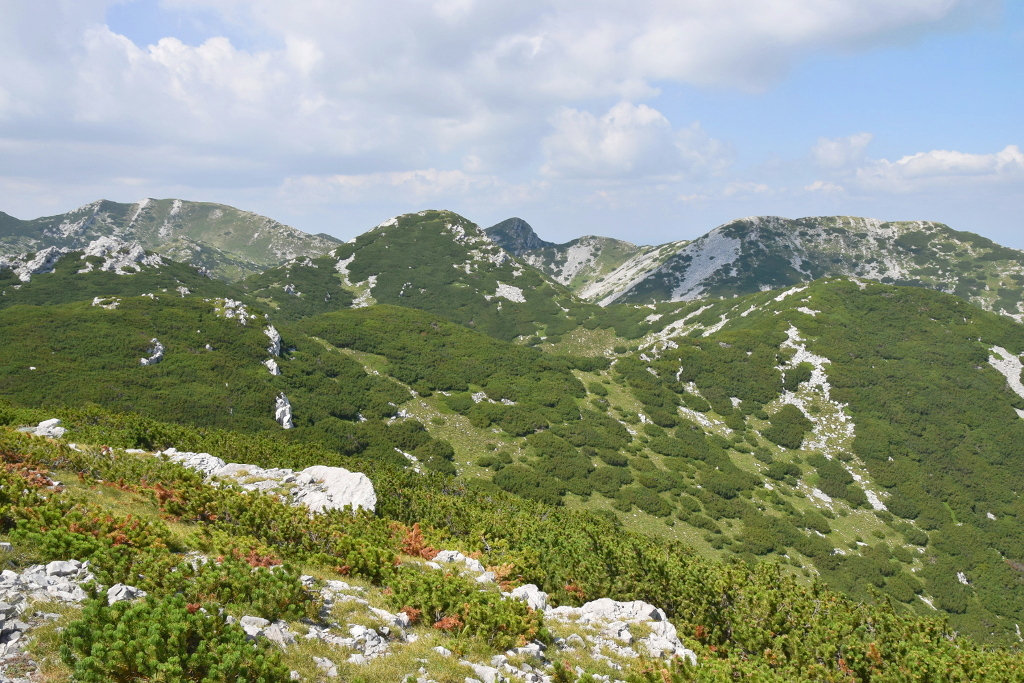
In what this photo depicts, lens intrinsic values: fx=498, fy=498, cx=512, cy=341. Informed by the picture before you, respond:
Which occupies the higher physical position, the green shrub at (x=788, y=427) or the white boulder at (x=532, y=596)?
the white boulder at (x=532, y=596)

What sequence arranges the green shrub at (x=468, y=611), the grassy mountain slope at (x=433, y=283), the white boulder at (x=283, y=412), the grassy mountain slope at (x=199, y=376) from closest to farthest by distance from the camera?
the green shrub at (x=468, y=611) → the grassy mountain slope at (x=199, y=376) → the white boulder at (x=283, y=412) → the grassy mountain slope at (x=433, y=283)

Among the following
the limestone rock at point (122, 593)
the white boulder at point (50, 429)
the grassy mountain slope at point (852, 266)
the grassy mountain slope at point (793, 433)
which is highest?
the grassy mountain slope at point (852, 266)

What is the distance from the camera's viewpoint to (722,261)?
627 feet

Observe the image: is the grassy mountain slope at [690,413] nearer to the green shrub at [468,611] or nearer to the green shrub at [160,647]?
the green shrub at [468,611]

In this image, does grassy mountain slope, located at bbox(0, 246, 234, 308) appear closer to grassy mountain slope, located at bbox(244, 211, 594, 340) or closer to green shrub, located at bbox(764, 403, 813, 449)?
grassy mountain slope, located at bbox(244, 211, 594, 340)

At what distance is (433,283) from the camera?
14012 centimetres

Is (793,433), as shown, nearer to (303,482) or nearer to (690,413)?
(690,413)

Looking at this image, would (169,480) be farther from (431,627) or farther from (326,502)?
(431,627)

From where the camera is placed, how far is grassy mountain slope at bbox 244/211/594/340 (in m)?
125

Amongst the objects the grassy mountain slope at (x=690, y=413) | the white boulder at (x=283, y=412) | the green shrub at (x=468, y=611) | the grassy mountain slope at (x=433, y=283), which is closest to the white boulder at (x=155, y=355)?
the grassy mountain slope at (x=690, y=413)

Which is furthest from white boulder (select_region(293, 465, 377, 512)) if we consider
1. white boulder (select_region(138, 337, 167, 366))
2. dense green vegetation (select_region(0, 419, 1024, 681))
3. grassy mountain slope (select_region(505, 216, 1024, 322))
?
grassy mountain slope (select_region(505, 216, 1024, 322))

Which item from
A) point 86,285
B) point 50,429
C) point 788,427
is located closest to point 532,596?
point 50,429

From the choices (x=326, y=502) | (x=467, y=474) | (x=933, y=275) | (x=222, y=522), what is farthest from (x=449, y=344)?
(x=933, y=275)

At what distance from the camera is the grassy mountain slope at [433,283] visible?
411 feet
